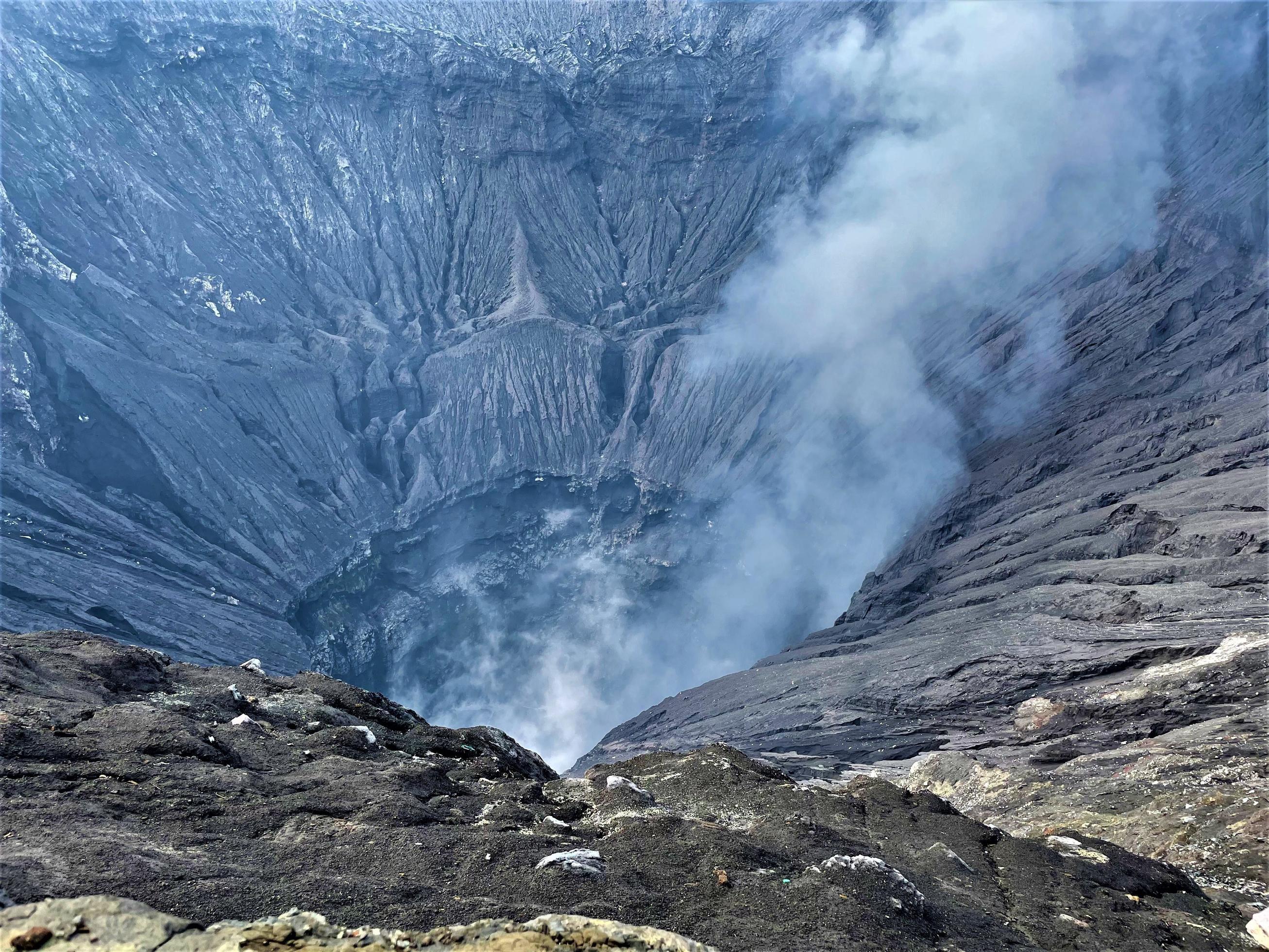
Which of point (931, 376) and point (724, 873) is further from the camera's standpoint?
point (931, 376)

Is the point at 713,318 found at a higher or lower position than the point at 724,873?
higher

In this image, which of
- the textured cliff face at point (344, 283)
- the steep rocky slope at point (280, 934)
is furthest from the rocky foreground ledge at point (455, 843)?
the textured cliff face at point (344, 283)

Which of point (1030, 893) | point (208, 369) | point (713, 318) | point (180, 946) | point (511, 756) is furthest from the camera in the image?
point (713, 318)

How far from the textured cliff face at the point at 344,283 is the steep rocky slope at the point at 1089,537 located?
72.3 feet

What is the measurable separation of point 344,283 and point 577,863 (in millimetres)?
91804

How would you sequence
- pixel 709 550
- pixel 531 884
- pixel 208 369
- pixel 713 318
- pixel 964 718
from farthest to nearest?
pixel 713 318, pixel 709 550, pixel 208 369, pixel 964 718, pixel 531 884

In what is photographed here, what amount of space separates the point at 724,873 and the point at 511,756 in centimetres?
984

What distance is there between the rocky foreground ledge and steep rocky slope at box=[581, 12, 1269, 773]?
2257cm

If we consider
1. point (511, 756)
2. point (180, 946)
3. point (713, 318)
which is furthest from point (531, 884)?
point (713, 318)

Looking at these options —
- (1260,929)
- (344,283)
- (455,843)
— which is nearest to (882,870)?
(455,843)

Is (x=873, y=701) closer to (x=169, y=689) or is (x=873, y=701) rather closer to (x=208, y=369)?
(x=169, y=689)

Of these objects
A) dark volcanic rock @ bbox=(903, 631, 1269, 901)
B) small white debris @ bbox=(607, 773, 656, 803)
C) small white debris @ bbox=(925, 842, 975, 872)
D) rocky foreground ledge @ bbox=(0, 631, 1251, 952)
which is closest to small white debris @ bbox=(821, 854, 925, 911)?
rocky foreground ledge @ bbox=(0, 631, 1251, 952)

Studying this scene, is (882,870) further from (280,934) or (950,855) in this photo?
(280,934)

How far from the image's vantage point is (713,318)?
94.2 metres
